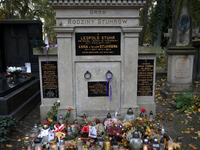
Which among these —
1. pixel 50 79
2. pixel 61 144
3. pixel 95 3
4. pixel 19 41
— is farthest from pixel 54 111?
pixel 19 41

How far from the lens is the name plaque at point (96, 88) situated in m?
4.88

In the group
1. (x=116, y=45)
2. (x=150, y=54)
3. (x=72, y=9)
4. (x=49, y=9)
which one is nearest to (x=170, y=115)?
(x=150, y=54)

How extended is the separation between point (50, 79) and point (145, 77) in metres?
2.85

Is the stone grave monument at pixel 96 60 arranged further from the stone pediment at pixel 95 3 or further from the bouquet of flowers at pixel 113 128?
the bouquet of flowers at pixel 113 128

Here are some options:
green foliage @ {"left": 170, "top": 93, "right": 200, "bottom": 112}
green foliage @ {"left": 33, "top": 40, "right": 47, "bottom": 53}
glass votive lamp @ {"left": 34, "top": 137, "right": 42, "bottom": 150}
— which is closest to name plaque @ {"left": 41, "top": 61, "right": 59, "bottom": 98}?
green foliage @ {"left": 33, "top": 40, "right": 47, "bottom": 53}

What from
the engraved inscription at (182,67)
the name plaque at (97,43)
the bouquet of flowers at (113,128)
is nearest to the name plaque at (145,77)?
the name plaque at (97,43)

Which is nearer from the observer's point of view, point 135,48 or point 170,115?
point 135,48

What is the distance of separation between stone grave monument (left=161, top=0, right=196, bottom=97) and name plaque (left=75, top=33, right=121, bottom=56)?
3891 millimetres

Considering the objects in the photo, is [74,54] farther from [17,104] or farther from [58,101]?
[17,104]

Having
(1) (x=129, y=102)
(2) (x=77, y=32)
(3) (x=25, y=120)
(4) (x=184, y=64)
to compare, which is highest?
(2) (x=77, y=32)

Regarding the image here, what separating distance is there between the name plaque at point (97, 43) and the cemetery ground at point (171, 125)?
261cm

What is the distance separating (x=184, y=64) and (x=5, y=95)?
7054mm

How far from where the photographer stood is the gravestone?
8.55 meters

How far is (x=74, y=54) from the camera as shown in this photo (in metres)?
4.73
